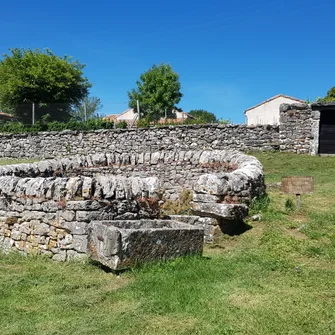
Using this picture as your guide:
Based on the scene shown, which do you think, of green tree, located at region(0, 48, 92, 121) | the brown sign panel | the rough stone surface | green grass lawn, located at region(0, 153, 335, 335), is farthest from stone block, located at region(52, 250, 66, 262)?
green tree, located at region(0, 48, 92, 121)

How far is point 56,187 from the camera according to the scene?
6395mm

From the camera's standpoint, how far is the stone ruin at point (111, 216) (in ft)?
17.8

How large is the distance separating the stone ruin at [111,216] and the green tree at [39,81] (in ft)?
101

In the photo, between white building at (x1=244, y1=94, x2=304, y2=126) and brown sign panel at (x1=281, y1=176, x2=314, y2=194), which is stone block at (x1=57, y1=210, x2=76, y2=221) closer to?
brown sign panel at (x1=281, y1=176, x2=314, y2=194)

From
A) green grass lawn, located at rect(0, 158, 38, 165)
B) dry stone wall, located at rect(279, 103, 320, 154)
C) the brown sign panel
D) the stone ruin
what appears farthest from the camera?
green grass lawn, located at rect(0, 158, 38, 165)

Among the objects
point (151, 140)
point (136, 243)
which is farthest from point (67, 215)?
point (151, 140)

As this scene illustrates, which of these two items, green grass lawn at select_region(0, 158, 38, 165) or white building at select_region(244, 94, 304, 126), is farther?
white building at select_region(244, 94, 304, 126)

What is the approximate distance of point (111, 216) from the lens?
6305 millimetres

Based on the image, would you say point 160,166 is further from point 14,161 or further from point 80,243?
point 14,161

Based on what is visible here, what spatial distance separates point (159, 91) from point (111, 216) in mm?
51354

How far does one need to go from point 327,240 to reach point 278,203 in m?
2.66

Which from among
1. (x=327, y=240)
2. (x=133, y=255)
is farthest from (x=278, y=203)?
(x=133, y=255)

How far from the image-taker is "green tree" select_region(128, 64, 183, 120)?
5618 cm

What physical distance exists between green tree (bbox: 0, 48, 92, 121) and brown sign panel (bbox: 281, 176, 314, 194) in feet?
101
